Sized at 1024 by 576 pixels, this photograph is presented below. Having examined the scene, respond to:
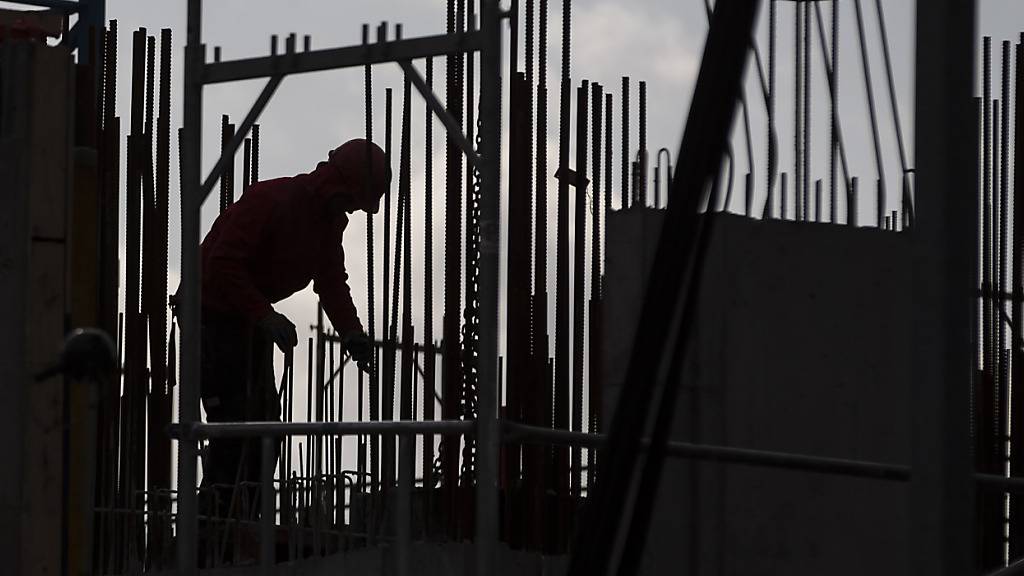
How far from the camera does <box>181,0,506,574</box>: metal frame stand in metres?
5.51

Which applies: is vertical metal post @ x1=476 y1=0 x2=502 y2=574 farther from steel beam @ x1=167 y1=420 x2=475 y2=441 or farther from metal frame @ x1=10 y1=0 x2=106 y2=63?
metal frame @ x1=10 y1=0 x2=106 y2=63

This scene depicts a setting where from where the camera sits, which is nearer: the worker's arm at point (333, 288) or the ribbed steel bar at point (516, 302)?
the ribbed steel bar at point (516, 302)

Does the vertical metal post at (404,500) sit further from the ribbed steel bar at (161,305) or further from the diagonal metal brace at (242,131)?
the ribbed steel bar at (161,305)

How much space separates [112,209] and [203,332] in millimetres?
661

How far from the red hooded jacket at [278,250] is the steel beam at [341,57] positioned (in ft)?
6.51

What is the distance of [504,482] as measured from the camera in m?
7.33

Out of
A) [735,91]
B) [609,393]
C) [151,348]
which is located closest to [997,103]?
[609,393]

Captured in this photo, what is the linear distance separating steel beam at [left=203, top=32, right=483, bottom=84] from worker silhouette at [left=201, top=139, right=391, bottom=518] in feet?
5.61

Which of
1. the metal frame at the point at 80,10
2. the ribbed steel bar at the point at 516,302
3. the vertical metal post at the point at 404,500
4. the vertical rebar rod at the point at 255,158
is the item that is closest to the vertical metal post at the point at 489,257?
the vertical metal post at the point at 404,500

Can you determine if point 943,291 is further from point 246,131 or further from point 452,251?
point 452,251

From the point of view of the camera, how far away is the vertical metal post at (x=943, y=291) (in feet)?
13.1

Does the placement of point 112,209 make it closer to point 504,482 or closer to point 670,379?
point 504,482

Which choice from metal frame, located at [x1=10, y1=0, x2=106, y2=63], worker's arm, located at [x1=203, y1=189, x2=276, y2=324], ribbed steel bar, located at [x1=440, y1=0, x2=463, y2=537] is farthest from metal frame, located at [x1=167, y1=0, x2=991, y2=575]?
metal frame, located at [x1=10, y1=0, x2=106, y2=63]

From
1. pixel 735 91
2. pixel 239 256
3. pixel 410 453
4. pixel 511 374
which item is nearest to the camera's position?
pixel 735 91
